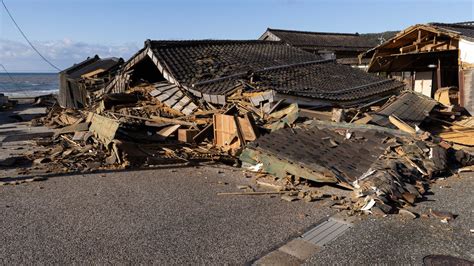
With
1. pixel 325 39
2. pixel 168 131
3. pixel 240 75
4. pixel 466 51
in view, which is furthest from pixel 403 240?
pixel 325 39

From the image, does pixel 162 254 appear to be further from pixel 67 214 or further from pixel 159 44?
pixel 159 44

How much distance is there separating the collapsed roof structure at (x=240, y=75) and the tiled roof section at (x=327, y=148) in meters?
2.88

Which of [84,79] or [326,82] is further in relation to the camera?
[84,79]

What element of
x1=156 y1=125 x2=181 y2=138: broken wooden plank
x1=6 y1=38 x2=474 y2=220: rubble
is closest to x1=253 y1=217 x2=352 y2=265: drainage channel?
x1=6 y1=38 x2=474 y2=220: rubble

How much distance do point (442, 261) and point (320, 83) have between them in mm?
11797

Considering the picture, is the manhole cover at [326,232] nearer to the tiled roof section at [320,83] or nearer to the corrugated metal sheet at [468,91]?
the tiled roof section at [320,83]

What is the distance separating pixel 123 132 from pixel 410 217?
8009 mm

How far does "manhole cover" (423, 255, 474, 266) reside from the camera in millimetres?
5141

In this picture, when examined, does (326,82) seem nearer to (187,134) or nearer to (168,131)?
(187,134)

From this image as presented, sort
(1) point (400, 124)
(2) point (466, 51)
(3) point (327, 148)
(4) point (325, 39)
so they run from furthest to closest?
(4) point (325, 39)
(2) point (466, 51)
(1) point (400, 124)
(3) point (327, 148)

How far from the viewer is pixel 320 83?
1641cm

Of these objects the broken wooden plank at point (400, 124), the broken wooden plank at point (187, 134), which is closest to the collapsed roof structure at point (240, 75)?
the broken wooden plank at point (187, 134)

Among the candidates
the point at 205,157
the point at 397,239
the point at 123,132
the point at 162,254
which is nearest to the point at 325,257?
the point at 397,239

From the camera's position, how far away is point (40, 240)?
19.6 feet
